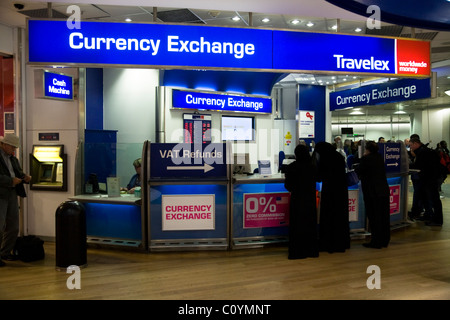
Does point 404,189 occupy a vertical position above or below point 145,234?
above

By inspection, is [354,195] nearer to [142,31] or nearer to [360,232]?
[360,232]

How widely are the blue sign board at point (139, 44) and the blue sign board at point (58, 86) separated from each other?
106cm

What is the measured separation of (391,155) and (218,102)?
374 centimetres

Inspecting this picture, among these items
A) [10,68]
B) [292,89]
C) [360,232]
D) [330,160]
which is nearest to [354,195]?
[360,232]

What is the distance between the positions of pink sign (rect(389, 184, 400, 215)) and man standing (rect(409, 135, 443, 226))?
0.75 meters

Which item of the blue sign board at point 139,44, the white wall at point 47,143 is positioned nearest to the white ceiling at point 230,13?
the blue sign board at point 139,44

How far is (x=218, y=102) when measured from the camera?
871 centimetres

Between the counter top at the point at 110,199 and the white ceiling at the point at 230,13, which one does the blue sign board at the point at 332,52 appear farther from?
the counter top at the point at 110,199

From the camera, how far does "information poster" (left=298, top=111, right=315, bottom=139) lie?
12.2 m

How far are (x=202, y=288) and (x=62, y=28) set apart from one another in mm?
3088

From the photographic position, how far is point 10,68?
6039 mm

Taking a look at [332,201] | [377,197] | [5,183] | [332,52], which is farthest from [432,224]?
[5,183]

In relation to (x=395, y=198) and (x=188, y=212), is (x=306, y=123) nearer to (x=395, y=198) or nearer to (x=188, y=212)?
(x=395, y=198)

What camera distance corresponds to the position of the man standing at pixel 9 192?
4828mm
